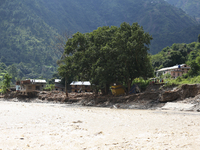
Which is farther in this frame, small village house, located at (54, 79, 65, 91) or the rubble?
small village house, located at (54, 79, 65, 91)

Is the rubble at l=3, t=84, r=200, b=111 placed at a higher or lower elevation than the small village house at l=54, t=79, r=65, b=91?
lower

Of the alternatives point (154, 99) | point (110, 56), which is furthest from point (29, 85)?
point (154, 99)

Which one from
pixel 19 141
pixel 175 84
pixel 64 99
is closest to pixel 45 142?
pixel 19 141

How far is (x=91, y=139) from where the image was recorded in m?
11.2

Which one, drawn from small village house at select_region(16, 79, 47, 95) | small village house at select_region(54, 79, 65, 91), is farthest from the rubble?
small village house at select_region(54, 79, 65, 91)

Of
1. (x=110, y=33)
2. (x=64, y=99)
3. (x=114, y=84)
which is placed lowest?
(x=64, y=99)

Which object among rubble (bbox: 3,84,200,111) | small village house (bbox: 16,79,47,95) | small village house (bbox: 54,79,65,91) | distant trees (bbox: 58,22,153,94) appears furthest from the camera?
small village house (bbox: 54,79,65,91)

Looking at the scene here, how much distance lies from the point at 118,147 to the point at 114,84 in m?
38.8

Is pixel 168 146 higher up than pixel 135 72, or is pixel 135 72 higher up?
pixel 135 72

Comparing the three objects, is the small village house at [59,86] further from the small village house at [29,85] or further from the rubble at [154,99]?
the rubble at [154,99]

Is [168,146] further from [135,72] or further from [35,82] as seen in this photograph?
[35,82]

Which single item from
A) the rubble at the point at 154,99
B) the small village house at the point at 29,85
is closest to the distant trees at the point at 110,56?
the rubble at the point at 154,99

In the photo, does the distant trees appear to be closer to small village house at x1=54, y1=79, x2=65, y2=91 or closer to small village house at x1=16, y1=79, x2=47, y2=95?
small village house at x1=16, y1=79, x2=47, y2=95

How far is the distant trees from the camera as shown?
130 feet
